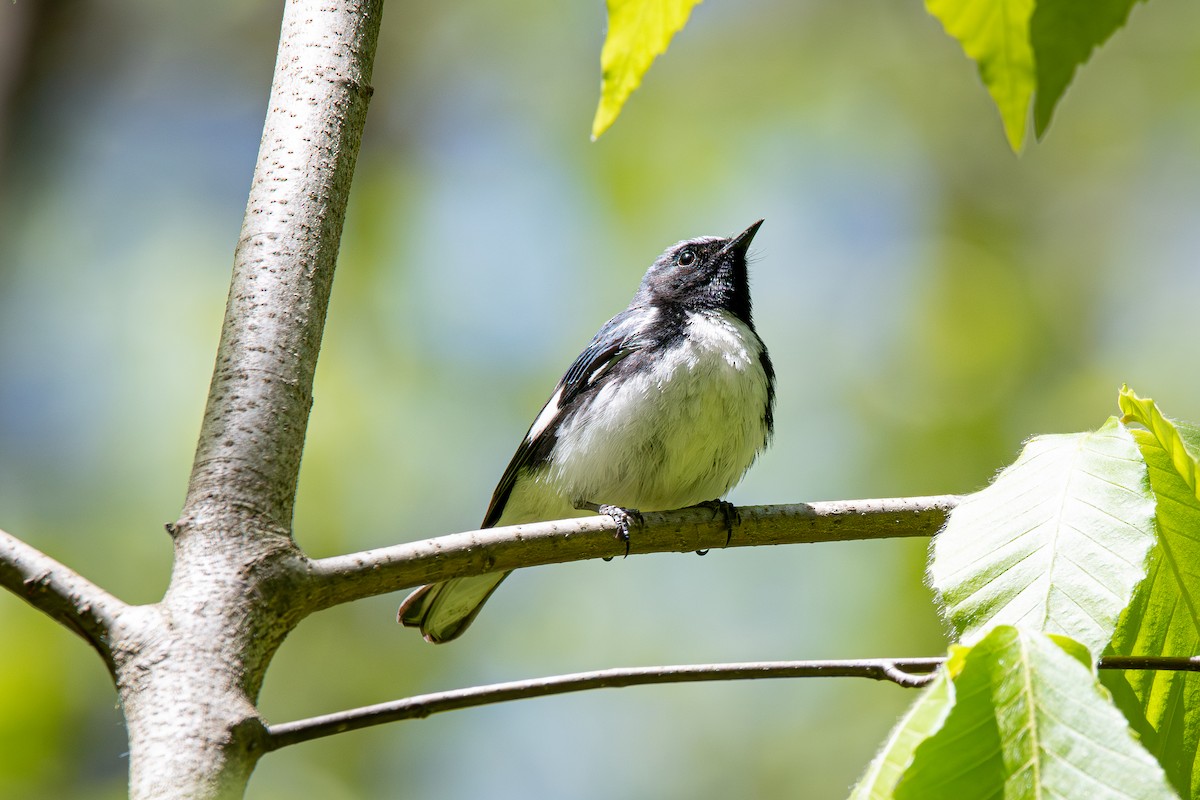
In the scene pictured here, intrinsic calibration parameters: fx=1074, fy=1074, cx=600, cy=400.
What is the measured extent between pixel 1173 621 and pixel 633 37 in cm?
103

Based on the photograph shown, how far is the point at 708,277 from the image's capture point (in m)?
5.41

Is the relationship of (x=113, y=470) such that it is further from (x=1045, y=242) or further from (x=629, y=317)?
(x=1045, y=242)

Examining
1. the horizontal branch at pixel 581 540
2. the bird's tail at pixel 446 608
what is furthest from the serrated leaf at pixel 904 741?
the bird's tail at pixel 446 608

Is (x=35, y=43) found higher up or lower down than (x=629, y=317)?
higher up

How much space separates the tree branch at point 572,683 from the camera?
1.40 m

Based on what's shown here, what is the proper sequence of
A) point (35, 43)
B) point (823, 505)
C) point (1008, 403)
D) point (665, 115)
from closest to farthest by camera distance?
point (823, 505)
point (35, 43)
point (1008, 403)
point (665, 115)

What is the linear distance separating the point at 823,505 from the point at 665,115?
24.0 feet

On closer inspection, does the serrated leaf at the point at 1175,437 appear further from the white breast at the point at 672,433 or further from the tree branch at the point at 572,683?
the white breast at the point at 672,433

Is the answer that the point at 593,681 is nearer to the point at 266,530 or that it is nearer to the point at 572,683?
the point at 572,683

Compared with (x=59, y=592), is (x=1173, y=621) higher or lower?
lower

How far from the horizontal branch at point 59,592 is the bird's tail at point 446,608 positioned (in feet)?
9.41

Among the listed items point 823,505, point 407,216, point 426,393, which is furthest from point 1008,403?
point 823,505

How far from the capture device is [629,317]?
16.3ft

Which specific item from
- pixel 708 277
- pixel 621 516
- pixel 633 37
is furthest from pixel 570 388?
pixel 633 37
